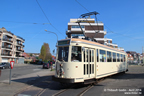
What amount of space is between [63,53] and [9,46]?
60483 millimetres

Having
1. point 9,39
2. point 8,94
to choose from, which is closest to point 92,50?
point 8,94

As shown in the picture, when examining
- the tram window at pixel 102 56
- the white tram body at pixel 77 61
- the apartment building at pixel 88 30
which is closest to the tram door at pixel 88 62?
the white tram body at pixel 77 61

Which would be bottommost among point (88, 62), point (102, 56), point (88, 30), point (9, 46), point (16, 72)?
point (16, 72)

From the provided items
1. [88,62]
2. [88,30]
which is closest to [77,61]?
[88,62]

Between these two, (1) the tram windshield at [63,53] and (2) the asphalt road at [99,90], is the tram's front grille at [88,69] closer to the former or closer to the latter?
(2) the asphalt road at [99,90]

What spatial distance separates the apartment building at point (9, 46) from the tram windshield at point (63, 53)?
5370 cm

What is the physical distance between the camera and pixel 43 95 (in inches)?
271

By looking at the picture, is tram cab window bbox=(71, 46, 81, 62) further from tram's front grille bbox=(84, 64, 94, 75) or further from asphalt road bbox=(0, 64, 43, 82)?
asphalt road bbox=(0, 64, 43, 82)

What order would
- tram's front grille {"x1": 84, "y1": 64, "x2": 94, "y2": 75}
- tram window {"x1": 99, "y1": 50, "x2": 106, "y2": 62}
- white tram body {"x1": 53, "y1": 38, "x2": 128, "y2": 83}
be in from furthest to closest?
tram window {"x1": 99, "y1": 50, "x2": 106, "y2": 62}
tram's front grille {"x1": 84, "y1": 64, "x2": 94, "y2": 75}
white tram body {"x1": 53, "y1": 38, "x2": 128, "y2": 83}

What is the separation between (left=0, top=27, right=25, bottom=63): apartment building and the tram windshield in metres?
A: 53.7

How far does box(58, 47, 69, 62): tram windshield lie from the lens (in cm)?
823

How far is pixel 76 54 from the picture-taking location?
26.8 feet

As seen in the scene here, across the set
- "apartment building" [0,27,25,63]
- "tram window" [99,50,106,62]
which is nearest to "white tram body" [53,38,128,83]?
"tram window" [99,50,106,62]

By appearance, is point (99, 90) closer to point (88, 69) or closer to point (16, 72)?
point (88, 69)
